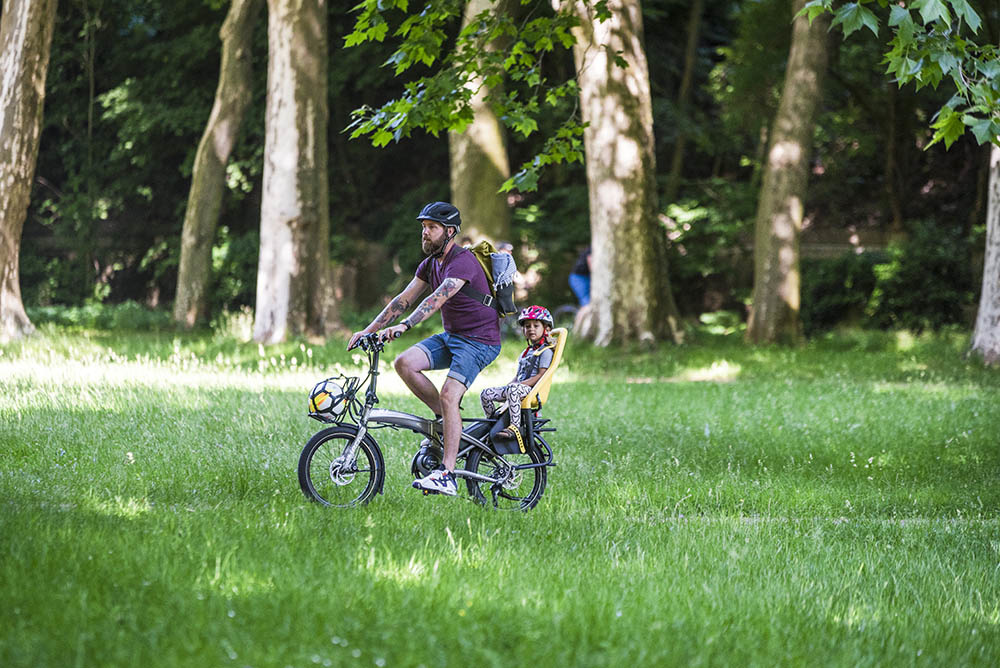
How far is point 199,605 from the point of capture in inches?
195

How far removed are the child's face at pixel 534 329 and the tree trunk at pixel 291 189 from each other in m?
12.2

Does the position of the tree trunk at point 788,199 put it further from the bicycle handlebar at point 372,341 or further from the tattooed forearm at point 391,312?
the bicycle handlebar at point 372,341

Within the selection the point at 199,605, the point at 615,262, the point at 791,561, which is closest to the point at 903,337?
the point at 615,262

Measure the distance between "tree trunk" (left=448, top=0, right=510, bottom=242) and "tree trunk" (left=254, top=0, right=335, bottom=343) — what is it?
8.94 feet

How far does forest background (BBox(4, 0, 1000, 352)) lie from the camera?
27.7 metres

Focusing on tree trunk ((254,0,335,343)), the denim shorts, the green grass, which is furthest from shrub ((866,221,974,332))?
the denim shorts

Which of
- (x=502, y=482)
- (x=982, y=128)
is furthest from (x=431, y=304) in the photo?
(x=982, y=128)

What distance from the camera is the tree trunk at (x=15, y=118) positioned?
61.8ft

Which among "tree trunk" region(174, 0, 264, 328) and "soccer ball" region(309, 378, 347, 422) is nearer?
"soccer ball" region(309, 378, 347, 422)

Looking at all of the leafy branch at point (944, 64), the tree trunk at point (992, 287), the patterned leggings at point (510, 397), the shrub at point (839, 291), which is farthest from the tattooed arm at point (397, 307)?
the shrub at point (839, 291)

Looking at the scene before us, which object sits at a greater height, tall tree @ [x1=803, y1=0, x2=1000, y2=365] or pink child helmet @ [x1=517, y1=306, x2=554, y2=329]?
tall tree @ [x1=803, y1=0, x2=1000, y2=365]

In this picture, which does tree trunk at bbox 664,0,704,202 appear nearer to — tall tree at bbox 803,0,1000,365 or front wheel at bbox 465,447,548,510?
tall tree at bbox 803,0,1000,365

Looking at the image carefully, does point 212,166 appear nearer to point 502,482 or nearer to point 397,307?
point 397,307

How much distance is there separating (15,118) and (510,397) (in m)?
14.3
